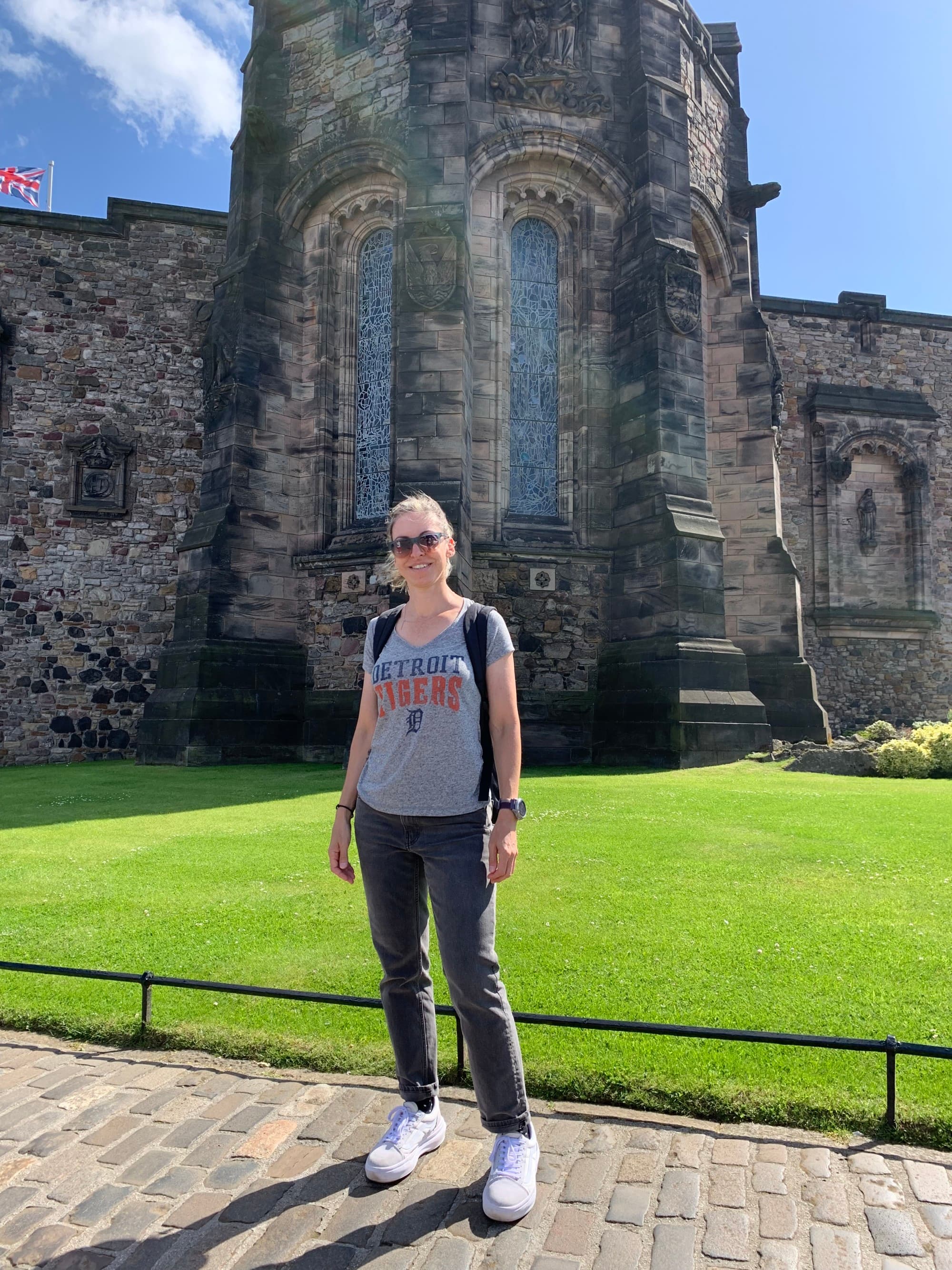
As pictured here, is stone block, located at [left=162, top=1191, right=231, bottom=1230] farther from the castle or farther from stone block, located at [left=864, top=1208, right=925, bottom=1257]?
the castle

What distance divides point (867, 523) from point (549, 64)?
1401cm

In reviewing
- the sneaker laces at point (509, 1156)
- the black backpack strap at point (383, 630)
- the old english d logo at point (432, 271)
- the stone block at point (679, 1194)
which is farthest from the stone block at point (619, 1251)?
the old english d logo at point (432, 271)

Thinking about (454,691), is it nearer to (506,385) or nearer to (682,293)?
(506,385)

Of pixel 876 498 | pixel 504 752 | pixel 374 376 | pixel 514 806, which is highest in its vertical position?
pixel 876 498

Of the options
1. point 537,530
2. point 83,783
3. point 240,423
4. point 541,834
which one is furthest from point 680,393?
point 83,783

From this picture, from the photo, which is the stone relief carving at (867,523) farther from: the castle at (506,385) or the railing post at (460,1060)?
the railing post at (460,1060)

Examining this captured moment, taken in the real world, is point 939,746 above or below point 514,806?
below

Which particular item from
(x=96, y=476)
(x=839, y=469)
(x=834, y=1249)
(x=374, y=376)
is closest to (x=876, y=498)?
(x=839, y=469)

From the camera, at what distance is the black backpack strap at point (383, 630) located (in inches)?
105

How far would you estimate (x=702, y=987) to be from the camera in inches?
136

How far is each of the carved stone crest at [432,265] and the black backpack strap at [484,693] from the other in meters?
10.1

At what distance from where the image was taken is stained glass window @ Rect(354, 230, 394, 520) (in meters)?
13.3

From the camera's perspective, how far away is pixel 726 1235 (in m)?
2.16

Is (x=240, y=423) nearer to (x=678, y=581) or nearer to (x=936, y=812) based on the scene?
(x=678, y=581)
